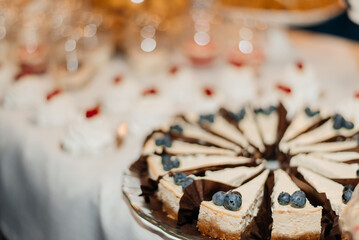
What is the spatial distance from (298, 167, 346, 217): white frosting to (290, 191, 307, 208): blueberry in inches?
A: 4.4

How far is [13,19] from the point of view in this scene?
326 centimetres

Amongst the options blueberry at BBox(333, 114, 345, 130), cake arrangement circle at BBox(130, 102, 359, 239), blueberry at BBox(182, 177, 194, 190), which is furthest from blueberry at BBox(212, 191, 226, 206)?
blueberry at BBox(333, 114, 345, 130)

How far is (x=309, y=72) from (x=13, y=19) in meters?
2.08

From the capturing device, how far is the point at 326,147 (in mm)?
1868

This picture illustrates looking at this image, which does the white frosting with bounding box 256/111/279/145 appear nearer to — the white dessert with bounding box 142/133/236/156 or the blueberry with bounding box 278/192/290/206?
the white dessert with bounding box 142/133/236/156

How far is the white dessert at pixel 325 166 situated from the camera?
164 centimetres

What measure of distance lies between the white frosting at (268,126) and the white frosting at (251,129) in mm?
22

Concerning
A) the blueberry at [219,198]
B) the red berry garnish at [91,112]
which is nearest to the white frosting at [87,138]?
the red berry garnish at [91,112]

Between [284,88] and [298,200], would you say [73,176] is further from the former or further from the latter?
[284,88]

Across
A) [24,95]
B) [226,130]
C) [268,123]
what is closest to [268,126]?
[268,123]

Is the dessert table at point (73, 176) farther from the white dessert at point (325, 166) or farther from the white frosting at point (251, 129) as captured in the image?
the white dessert at point (325, 166)

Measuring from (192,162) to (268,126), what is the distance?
478 millimetres

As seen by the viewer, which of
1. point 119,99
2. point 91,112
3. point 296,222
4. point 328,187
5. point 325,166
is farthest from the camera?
point 119,99

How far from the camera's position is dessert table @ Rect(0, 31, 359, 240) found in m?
1.83
